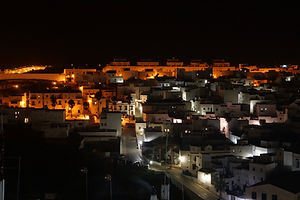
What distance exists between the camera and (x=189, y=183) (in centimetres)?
1769

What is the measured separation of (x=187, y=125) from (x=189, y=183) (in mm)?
4691

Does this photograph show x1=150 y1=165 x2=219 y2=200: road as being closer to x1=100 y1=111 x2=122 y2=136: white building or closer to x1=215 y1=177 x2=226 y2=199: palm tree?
x1=215 y1=177 x2=226 y2=199: palm tree

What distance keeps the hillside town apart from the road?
3cm

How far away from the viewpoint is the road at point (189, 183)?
16781mm

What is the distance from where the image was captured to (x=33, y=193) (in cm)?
1555

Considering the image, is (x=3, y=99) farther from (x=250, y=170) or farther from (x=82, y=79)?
(x=250, y=170)

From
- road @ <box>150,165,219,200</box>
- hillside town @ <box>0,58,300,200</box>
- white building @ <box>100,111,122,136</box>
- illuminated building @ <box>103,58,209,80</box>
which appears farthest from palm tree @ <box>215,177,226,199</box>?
illuminated building @ <box>103,58,209,80</box>

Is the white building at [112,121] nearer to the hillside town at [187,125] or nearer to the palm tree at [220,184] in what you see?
the hillside town at [187,125]

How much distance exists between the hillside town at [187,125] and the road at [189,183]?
0.11 ft

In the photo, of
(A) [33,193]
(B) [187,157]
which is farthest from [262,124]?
(A) [33,193]

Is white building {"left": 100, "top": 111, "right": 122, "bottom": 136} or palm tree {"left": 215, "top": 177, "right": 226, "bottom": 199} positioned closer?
palm tree {"left": 215, "top": 177, "right": 226, "bottom": 199}

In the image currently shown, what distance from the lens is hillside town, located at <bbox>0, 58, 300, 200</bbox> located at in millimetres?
17391

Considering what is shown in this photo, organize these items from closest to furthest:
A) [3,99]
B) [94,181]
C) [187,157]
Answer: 1. [94,181]
2. [187,157]
3. [3,99]

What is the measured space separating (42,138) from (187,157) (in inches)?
225
